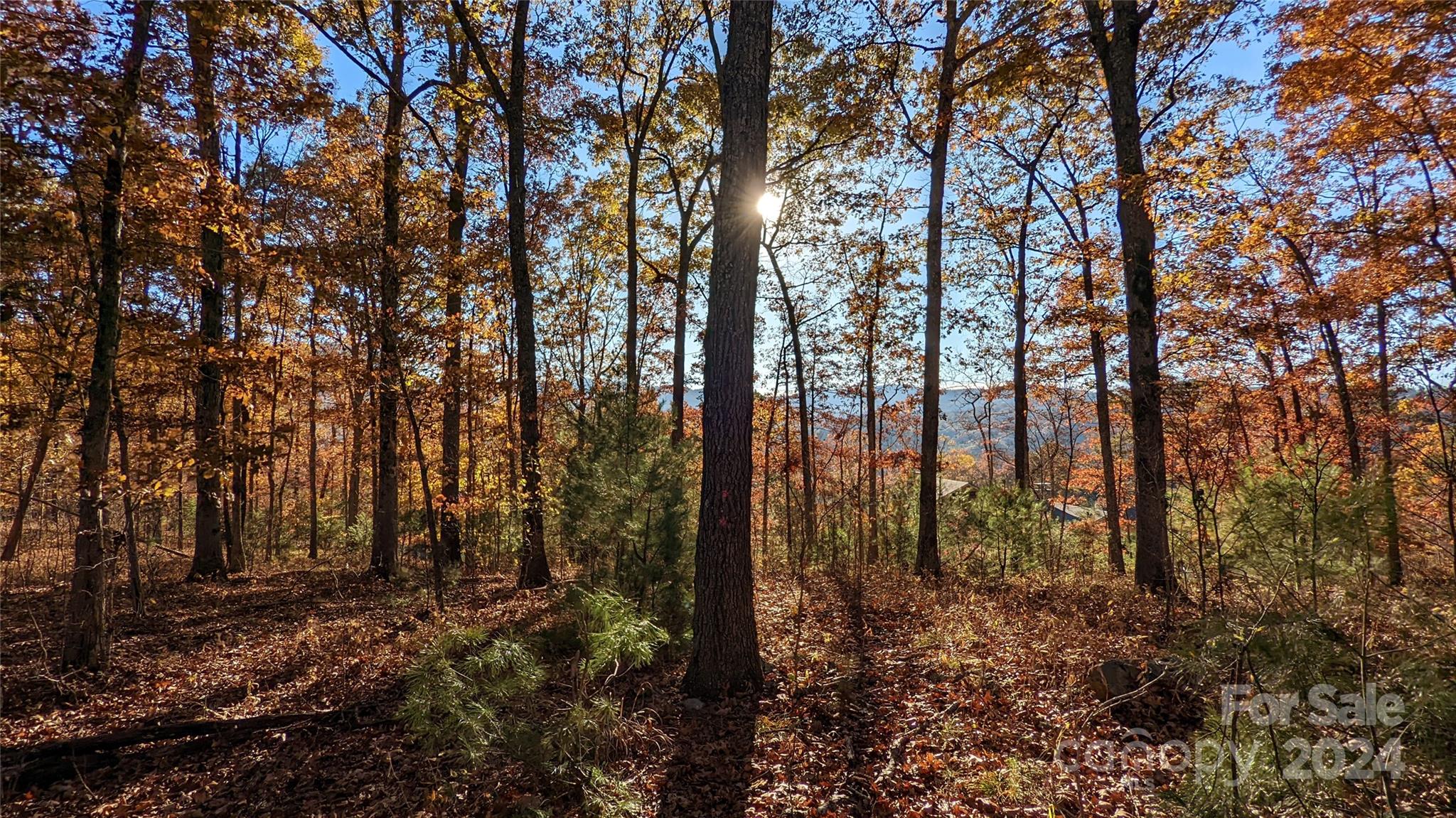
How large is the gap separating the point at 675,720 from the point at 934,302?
8.32 m

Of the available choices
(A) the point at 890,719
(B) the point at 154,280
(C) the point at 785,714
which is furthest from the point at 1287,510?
(B) the point at 154,280

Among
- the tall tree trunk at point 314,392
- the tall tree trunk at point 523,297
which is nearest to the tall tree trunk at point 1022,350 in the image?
the tall tree trunk at point 523,297

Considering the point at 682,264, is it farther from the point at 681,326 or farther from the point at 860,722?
the point at 860,722

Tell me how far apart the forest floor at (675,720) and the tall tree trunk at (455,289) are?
3.31 m

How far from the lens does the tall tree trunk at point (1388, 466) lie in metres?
5.12

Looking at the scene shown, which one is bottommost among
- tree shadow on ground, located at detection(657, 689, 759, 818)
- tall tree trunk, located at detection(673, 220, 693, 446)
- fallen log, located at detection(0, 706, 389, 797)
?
tree shadow on ground, located at detection(657, 689, 759, 818)

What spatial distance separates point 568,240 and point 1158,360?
15.9 metres

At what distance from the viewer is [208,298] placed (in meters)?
10.1

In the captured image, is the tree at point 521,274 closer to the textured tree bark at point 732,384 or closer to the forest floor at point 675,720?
the forest floor at point 675,720

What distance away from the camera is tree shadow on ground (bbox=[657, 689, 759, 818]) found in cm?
353

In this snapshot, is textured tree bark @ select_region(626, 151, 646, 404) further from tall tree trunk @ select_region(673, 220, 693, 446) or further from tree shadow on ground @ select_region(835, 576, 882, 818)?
tree shadow on ground @ select_region(835, 576, 882, 818)

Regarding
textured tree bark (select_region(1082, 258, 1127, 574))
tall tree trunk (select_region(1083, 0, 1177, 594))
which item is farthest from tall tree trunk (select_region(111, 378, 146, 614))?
textured tree bark (select_region(1082, 258, 1127, 574))

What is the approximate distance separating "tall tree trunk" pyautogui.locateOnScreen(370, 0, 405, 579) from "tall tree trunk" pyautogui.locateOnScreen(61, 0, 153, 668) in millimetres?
2497

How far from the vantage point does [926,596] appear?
803 centimetres
